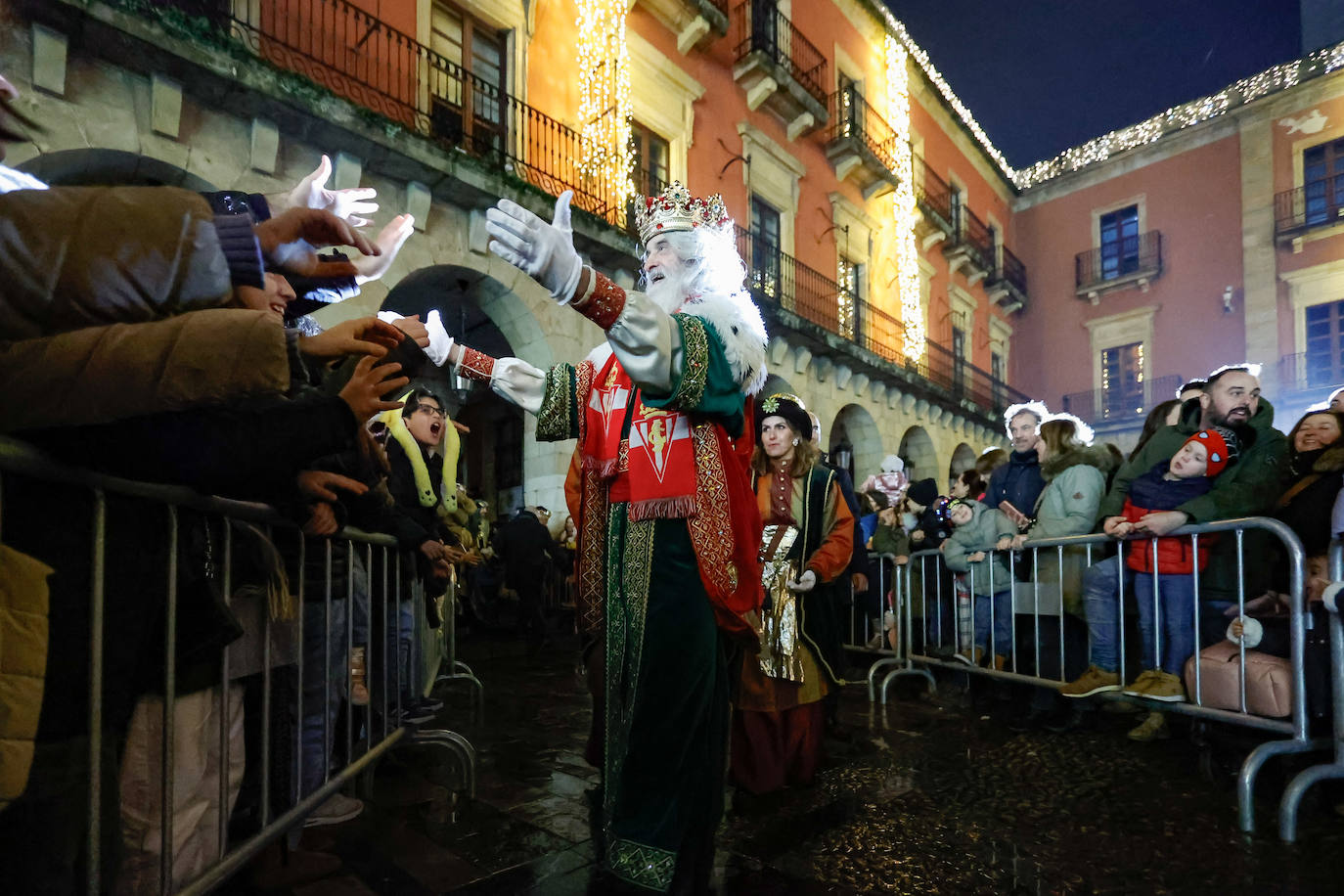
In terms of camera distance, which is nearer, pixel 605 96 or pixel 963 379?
pixel 605 96

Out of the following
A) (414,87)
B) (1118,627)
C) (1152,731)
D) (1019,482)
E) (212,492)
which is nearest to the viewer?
(212,492)

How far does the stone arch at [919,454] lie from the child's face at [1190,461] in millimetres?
15641

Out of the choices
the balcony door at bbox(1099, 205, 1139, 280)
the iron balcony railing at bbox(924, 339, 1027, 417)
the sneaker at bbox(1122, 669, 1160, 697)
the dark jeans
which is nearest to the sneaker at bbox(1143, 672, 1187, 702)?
the sneaker at bbox(1122, 669, 1160, 697)

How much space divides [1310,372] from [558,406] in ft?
79.6

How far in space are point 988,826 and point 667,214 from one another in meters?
2.47

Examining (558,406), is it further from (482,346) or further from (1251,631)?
(482,346)

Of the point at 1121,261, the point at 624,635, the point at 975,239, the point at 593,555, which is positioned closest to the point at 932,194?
the point at 975,239

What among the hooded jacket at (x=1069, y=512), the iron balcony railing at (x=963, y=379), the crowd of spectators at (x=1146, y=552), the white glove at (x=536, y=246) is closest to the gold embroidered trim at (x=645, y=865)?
the white glove at (x=536, y=246)

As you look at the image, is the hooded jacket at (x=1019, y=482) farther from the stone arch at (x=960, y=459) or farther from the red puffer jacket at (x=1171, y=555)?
the stone arch at (x=960, y=459)

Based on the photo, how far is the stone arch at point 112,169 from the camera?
6.21 metres

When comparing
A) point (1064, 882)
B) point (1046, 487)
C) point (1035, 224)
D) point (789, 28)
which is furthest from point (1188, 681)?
point (1035, 224)

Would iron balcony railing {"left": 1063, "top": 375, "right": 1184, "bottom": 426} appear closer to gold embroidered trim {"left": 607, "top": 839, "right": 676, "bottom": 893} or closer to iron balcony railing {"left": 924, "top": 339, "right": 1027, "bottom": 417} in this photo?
iron balcony railing {"left": 924, "top": 339, "right": 1027, "bottom": 417}

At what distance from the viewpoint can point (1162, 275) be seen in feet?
78.1

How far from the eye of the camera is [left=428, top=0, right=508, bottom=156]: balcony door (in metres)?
9.19
